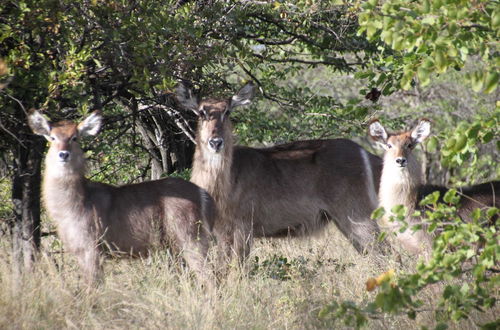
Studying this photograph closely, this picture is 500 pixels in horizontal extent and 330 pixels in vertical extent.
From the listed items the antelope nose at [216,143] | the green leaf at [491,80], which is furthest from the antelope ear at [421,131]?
the green leaf at [491,80]

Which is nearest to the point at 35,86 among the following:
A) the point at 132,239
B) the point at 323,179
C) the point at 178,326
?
the point at 132,239

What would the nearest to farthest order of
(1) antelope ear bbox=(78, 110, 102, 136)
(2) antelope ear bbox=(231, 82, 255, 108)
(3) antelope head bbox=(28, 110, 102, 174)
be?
(3) antelope head bbox=(28, 110, 102, 174)
(1) antelope ear bbox=(78, 110, 102, 136)
(2) antelope ear bbox=(231, 82, 255, 108)

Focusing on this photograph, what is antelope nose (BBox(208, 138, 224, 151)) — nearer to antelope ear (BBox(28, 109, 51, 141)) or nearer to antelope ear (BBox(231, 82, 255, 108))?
antelope ear (BBox(231, 82, 255, 108))

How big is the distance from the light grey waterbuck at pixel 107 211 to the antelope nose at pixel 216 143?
2.50 ft

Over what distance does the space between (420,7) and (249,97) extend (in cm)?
374

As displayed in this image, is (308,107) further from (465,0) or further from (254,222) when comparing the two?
(465,0)

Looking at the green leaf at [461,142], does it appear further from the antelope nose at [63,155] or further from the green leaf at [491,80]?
the antelope nose at [63,155]

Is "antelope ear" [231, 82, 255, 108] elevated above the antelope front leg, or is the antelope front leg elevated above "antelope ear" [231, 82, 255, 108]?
"antelope ear" [231, 82, 255, 108]

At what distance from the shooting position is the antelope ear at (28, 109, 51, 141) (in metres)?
5.68

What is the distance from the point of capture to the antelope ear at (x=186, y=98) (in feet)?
23.5

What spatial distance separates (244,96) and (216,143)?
0.59 meters

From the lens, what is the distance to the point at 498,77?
3549mm

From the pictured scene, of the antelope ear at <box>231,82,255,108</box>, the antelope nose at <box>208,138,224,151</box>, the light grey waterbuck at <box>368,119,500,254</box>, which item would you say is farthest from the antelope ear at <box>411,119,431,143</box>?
the antelope nose at <box>208,138,224,151</box>

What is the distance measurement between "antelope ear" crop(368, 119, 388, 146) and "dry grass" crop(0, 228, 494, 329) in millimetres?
1566
